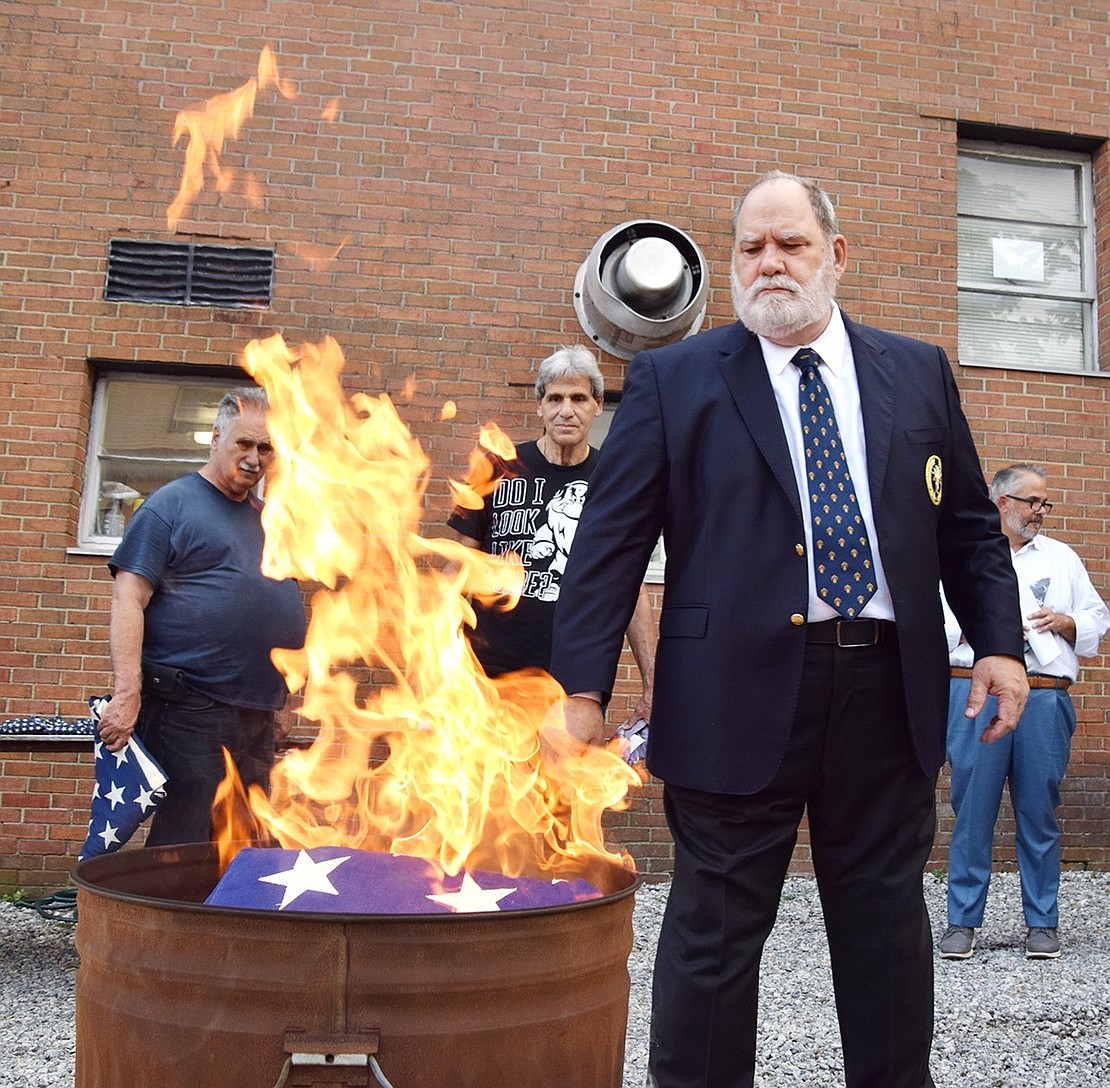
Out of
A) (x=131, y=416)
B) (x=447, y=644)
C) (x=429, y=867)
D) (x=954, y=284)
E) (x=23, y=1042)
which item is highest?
(x=954, y=284)

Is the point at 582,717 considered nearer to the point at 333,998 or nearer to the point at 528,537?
the point at 333,998

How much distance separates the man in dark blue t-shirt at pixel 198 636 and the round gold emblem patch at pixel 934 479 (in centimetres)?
261

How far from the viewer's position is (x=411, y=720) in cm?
300

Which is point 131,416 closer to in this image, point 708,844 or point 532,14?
point 532,14

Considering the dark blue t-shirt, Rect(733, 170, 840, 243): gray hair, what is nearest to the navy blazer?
Rect(733, 170, 840, 243): gray hair

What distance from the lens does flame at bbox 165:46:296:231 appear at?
254 inches

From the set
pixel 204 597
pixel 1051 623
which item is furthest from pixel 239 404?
pixel 1051 623

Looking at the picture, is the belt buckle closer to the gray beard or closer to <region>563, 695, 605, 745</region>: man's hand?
<region>563, 695, 605, 745</region>: man's hand

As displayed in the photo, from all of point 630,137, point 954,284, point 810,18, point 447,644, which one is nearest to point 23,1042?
point 447,644

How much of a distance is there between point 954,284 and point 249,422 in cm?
480

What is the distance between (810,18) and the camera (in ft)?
23.4

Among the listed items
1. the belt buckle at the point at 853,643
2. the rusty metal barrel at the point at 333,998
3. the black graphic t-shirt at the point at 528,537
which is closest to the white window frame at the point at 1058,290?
the black graphic t-shirt at the point at 528,537

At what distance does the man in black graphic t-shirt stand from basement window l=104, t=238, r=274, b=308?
2642mm

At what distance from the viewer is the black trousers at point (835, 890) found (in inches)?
92.8
